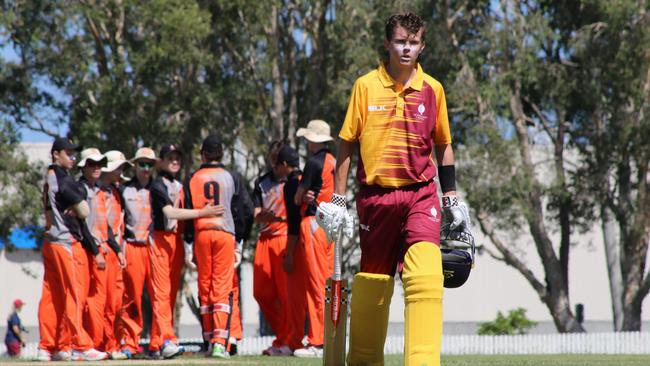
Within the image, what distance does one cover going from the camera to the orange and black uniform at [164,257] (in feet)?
46.2

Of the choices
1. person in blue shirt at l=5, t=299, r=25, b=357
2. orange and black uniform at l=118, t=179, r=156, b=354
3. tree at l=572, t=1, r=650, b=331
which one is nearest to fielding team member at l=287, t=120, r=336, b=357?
orange and black uniform at l=118, t=179, r=156, b=354

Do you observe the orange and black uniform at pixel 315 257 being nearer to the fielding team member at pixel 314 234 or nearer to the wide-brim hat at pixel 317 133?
the fielding team member at pixel 314 234

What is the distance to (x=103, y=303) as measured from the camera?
14086mm

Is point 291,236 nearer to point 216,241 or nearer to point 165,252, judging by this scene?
point 216,241

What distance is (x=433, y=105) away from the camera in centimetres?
809

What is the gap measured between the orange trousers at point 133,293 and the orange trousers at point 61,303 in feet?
4.73

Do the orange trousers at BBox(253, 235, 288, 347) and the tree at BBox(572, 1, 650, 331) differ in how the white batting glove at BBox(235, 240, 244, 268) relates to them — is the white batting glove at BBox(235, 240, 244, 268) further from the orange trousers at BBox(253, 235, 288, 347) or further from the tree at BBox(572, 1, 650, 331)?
the tree at BBox(572, 1, 650, 331)

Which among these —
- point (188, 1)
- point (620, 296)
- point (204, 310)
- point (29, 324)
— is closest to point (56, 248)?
point (204, 310)

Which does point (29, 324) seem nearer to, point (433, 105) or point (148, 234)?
point (148, 234)

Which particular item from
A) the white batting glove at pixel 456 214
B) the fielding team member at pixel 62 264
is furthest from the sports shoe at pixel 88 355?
the white batting glove at pixel 456 214

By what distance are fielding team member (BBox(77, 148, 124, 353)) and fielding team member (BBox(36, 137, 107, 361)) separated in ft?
1.41

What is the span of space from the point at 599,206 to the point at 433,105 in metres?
25.9

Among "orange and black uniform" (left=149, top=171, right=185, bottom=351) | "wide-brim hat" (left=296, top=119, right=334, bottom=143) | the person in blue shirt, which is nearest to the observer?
"wide-brim hat" (left=296, top=119, right=334, bottom=143)

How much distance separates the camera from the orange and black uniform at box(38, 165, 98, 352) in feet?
43.2
